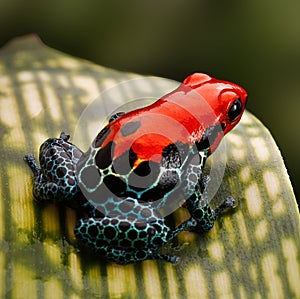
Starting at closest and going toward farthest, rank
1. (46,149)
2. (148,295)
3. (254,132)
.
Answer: (148,295) → (46,149) → (254,132)

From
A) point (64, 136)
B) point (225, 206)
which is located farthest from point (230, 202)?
point (64, 136)

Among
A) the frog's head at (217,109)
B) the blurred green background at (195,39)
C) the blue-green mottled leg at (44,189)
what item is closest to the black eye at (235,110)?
the frog's head at (217,109)

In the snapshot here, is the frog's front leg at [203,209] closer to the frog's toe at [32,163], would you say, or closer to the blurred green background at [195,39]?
the frog's toe at [32,163]

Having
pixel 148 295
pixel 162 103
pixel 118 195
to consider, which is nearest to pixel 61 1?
pixel 162 103

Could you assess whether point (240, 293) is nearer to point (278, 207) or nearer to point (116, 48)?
point (278, 207)

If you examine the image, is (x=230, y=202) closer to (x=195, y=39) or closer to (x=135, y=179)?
(x=135, y=179)

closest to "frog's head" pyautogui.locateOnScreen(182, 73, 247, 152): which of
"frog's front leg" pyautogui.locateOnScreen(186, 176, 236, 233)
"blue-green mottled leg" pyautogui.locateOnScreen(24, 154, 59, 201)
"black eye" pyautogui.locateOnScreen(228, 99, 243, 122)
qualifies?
"black eye" pyautogui.locateOnScreen(228, 99, 243, 122)

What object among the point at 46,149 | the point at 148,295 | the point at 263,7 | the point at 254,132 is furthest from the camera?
the point at 263,7
